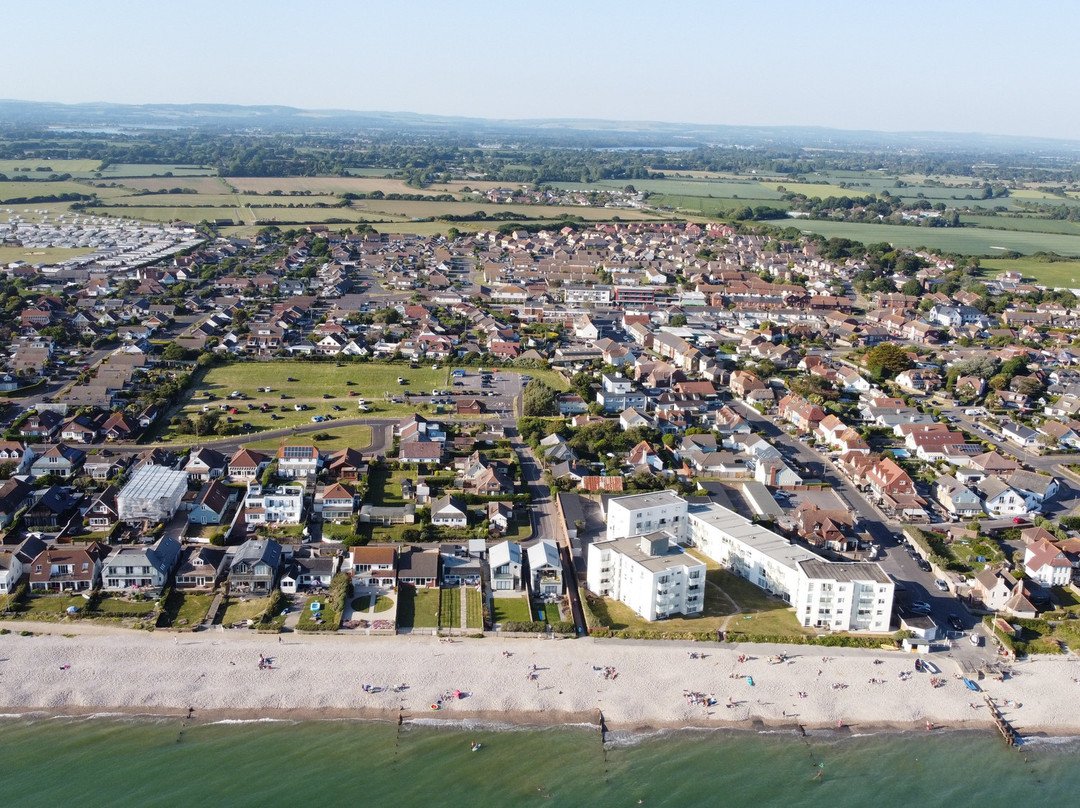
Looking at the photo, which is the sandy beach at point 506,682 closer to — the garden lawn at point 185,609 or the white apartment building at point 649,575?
the garden lawn at point 185,609

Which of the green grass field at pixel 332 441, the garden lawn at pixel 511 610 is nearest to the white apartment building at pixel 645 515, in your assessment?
the garden lawn at pixel 511 610

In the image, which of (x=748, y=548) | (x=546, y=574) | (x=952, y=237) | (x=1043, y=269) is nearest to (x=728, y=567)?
(x=748, y=548)

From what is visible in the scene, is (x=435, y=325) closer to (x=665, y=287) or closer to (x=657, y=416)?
(x=657, y=416)

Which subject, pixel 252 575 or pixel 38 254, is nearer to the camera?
pixel 252 575

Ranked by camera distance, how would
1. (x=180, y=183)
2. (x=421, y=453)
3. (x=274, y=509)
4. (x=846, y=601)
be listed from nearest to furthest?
(x=846, y=601)
(x=274, y=509)
(x=421, y=453)
(x=180, y=183)

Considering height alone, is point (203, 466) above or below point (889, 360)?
below

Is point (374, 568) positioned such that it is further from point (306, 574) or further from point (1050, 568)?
point (1050, 568)

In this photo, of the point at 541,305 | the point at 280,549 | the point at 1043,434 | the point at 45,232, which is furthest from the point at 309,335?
the point at 45,232

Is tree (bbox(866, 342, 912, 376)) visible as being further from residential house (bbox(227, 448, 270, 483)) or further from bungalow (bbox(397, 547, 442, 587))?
residential house (bbox(227, 448, 270, 483))
